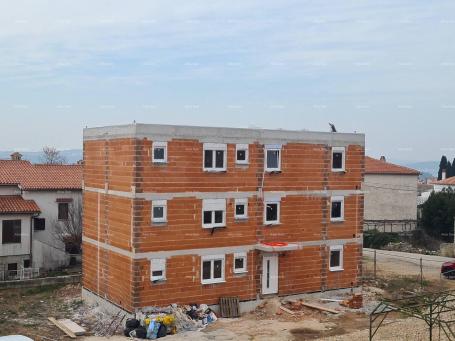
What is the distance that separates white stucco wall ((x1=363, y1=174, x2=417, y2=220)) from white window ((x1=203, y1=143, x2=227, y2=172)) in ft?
126

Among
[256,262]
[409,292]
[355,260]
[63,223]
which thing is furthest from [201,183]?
[63,223]

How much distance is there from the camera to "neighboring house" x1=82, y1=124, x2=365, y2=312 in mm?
27734

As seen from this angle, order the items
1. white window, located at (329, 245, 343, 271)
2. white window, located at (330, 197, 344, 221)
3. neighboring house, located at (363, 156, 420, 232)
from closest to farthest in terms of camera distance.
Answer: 1. white window, located at (330, 197, 344, 221)
2. white window, located at (329, 245, 343, 271)
3. neighboring house, located at (363, 156, 420, 232)

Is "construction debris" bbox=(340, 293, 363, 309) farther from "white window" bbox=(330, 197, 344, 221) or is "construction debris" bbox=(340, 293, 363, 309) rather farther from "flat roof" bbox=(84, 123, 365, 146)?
"flat roof" bbox=(84, 123, 365, 146)

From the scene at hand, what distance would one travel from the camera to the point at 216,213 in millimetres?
29625

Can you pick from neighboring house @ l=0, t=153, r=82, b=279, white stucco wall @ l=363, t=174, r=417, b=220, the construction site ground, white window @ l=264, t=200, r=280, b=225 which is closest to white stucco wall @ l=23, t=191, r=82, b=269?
neighboring house @ l=0, t=153, r=82, b=279

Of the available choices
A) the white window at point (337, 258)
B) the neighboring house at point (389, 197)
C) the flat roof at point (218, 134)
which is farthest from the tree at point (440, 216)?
the flat roof at point (218, 134)

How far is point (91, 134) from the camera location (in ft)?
105

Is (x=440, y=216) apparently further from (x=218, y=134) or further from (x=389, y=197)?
(x=218, y=134)

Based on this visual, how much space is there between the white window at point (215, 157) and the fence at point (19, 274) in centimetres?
1670

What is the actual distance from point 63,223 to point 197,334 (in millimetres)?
20011

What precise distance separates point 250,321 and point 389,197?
40874mm

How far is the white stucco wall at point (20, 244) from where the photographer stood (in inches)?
1518

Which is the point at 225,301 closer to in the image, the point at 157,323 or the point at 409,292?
the point at 157,323
